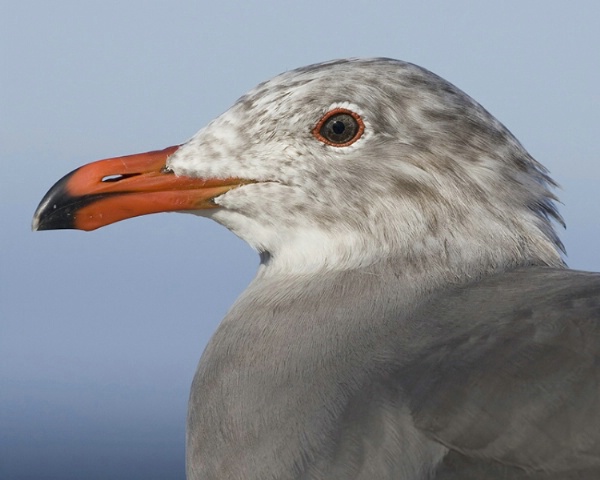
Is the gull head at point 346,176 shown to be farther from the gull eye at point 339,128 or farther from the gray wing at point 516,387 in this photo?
the gray wing at point 516,387

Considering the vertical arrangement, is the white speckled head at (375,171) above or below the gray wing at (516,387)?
above

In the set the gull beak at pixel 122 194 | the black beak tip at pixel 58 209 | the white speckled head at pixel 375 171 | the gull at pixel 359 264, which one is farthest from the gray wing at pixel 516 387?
the black beak tip at pixel 58 209

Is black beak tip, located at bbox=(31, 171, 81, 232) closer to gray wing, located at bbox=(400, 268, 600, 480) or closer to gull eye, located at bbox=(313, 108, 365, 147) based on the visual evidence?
gull eye, located at bbox=(313, 108, 365, 147)

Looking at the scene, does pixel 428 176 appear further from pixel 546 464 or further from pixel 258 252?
pixel 546 464

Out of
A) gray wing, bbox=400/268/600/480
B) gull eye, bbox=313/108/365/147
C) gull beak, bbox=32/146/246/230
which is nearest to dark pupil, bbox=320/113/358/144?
gull eye, bbox=313/108/365/147

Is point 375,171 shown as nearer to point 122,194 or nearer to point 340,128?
point 340,128

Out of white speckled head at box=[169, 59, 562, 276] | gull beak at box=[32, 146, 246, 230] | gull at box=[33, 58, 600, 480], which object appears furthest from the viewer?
gull beak at box=[32, 146, 246, 230]

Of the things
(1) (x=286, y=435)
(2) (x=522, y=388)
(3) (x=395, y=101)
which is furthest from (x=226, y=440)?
(3) (x=395, y=101)

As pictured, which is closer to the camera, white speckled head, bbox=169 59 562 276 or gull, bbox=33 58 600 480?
gull, bbox=33 58 600 480
